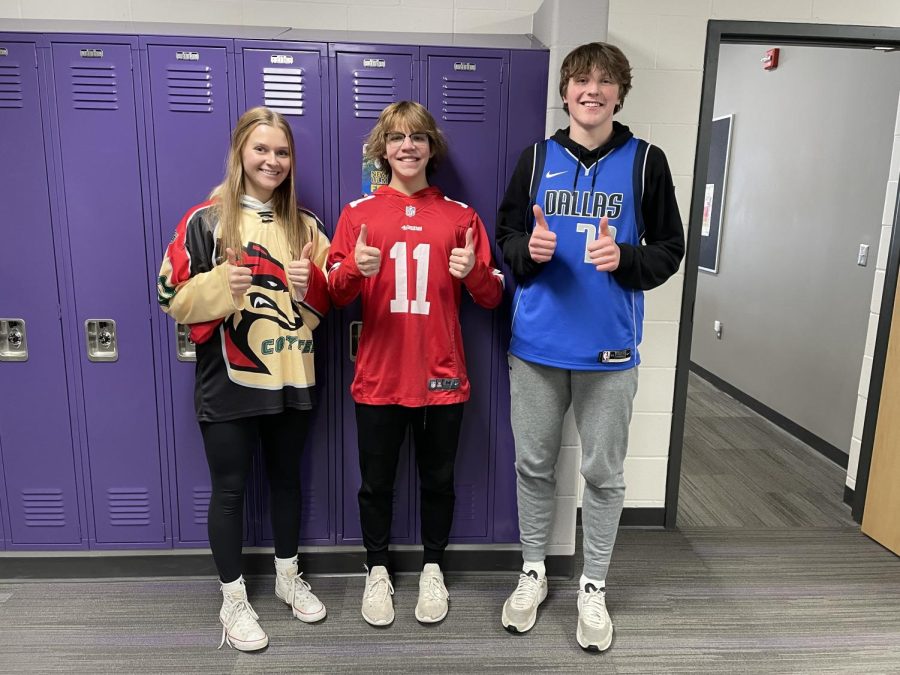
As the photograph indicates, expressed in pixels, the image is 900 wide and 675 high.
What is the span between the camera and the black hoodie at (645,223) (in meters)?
1.86

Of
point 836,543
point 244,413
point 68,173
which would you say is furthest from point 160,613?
point 836,543

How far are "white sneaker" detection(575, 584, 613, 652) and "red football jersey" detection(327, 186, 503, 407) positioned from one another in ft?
2.56

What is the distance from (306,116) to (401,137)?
38cm

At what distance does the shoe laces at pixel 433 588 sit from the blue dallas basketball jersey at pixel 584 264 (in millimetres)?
879

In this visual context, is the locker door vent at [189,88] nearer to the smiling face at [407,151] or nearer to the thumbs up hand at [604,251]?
the smiling face at [407,151]

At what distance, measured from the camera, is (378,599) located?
7.07 ft

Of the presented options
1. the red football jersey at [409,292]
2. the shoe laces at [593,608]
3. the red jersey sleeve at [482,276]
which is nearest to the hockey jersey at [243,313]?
the red football jersey at [409,292]

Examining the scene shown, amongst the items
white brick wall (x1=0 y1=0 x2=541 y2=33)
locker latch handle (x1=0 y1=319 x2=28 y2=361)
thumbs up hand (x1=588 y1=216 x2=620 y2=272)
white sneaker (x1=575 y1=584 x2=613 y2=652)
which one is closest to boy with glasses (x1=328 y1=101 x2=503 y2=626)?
thumbs up hand (x1=588 y1=216 x2=620 y2=272)

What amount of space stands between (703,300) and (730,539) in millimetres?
3126

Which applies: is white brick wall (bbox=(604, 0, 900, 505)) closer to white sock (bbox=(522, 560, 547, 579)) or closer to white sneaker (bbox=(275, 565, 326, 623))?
white sock (bbox=(522, 560, 547, 579))

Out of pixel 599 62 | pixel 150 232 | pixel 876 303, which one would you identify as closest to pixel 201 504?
pixel 150 232

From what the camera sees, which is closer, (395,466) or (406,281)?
(406,281)

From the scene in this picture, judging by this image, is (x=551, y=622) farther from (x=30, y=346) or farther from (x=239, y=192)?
(x=30, y=346)

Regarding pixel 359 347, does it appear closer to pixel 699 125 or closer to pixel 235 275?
pixel 235 275
